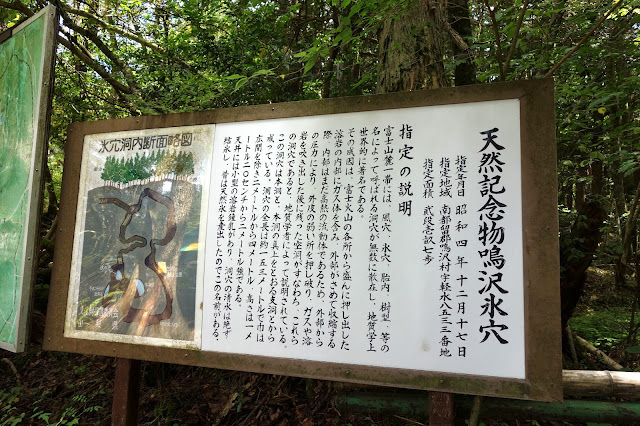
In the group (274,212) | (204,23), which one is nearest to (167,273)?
(274,212)

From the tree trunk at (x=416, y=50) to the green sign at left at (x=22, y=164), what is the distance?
7.87ft

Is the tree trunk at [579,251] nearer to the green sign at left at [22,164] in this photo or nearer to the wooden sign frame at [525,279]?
the wooden sign frame at [525,279]

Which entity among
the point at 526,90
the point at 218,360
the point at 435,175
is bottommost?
the point at 218,360

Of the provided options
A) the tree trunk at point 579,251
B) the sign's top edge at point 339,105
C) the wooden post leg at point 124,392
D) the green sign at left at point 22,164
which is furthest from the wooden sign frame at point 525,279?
the tree trunk at point 579,251

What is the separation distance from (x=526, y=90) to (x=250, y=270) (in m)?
1.79

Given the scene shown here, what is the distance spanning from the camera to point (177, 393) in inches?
156

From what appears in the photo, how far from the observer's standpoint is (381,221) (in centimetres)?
207

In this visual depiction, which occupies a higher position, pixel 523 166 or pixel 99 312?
pixel 523 166

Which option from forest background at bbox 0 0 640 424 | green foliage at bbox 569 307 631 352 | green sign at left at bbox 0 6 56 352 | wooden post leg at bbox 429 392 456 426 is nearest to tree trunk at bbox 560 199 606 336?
forest background at bbox 0 0 640 424

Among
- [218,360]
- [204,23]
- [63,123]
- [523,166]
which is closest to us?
[523,166]

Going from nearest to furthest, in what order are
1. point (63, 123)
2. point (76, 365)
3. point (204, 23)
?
point (76, 365) < point (204, 23) < point (63, 123)

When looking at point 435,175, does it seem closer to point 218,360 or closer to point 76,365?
point 218,360

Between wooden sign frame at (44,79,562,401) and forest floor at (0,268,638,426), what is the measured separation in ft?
4.43

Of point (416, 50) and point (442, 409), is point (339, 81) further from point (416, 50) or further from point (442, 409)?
point (442, 409)
